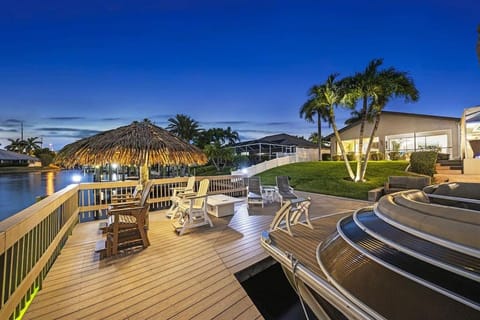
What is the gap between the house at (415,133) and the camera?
1519 centimetres

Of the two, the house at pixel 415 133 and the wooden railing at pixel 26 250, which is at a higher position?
the house at pixel 415 133

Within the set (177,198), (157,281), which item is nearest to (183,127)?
(177,198)

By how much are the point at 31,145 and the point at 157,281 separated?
79.5 meters

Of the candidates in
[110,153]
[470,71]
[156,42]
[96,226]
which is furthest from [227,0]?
[470,71]

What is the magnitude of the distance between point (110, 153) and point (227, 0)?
10.5m

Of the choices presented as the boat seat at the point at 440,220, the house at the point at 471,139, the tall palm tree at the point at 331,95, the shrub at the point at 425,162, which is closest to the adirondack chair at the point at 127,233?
the boat seat at the point at 440,220

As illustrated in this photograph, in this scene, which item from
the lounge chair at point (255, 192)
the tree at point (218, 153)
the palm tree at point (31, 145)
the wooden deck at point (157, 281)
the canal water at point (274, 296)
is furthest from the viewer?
the palm tree at point (31, 145)

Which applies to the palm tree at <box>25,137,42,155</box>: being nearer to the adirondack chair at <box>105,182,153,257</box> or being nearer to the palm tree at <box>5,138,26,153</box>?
the palm tree at <box>5,138,26,153</box>

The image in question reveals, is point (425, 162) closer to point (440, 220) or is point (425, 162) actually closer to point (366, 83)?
point (366, 83)

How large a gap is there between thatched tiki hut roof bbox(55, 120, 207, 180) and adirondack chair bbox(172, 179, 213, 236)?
1620 mm

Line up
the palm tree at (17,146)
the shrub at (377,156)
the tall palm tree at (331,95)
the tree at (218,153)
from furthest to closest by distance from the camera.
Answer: the palm tree at (17,146) < the tree at (218,153) < the shrub at (377,156) < the tall palm tree at (331,95)

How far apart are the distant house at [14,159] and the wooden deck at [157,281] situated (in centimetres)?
4170

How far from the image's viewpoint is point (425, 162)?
10.8 m

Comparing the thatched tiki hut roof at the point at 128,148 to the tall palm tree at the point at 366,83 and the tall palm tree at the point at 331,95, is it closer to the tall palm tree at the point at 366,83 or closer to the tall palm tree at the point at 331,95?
the tall palm tree at the point at 331,95
